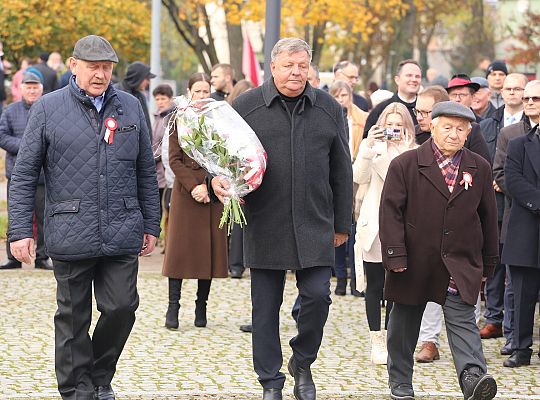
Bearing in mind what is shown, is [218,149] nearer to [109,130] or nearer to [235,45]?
[109,130]

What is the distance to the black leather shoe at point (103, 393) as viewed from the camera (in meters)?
7.90

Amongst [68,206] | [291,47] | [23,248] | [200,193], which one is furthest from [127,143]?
[200,193]

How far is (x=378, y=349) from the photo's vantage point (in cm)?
→ 965

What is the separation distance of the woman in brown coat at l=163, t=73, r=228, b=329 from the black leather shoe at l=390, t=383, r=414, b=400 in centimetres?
297

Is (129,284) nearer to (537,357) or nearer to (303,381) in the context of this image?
(303,381)

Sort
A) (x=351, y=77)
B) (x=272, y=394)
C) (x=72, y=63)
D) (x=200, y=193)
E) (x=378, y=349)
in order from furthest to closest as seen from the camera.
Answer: (x=351, y=77)
(x=200, y=193)
(x=378, y=349)
(x=272, y=394)
(x=72, y=63)

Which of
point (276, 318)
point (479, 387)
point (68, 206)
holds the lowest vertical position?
point (479, 387)

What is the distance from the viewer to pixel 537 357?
397 inches

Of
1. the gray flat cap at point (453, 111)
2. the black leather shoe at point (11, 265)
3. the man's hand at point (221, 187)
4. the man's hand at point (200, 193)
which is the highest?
the gray flat cap at point (453, 111)

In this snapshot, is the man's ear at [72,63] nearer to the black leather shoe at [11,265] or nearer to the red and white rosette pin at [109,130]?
the red and white rosette pin at [109,130]

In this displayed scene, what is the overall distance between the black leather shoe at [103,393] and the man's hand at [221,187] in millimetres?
1317

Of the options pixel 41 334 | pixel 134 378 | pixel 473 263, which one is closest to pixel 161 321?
pixel 41 334

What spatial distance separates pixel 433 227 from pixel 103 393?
2.23m

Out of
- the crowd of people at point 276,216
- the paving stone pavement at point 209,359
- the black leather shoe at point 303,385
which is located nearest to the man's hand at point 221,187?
the crowd of people at point 276,216
